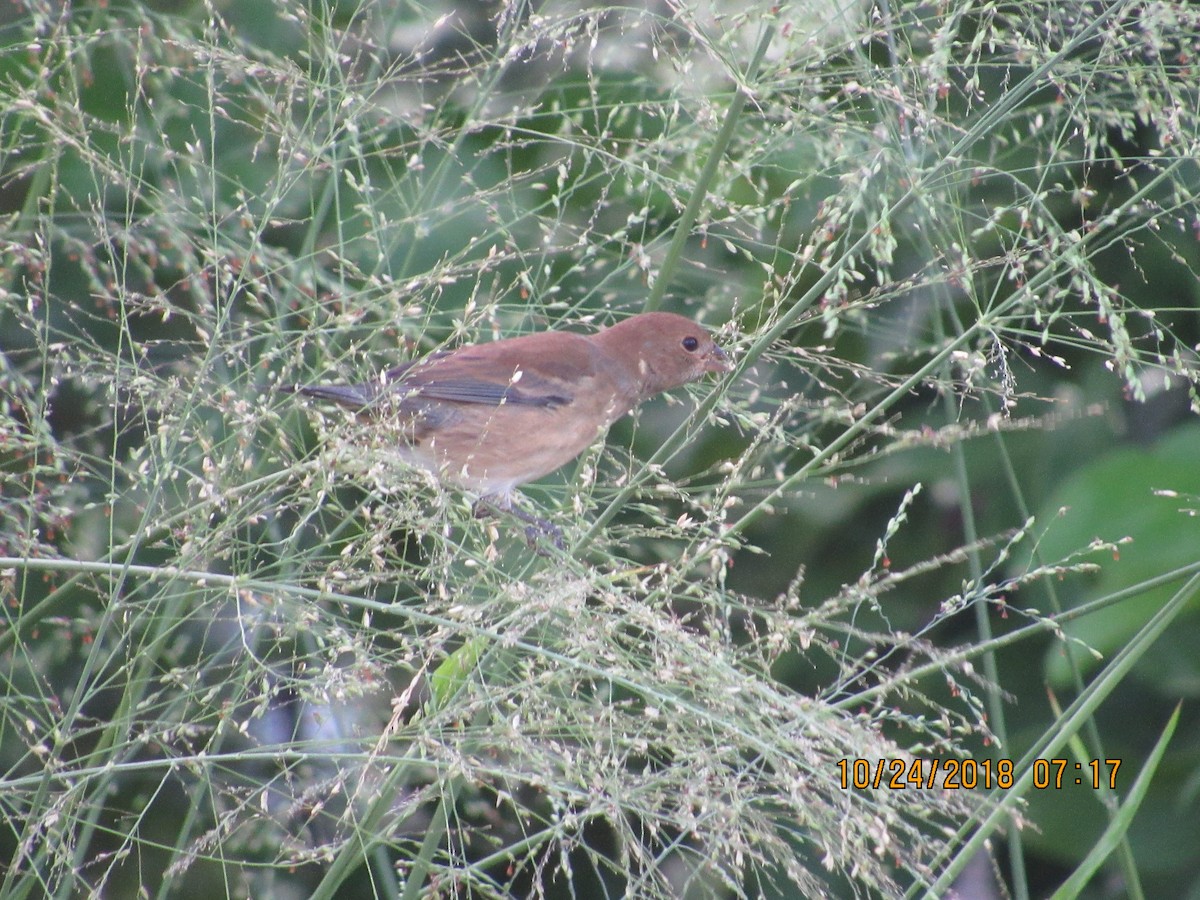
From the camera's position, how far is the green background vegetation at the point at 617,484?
1849 mm

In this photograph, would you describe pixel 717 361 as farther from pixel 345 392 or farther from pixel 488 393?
pixel 345 392

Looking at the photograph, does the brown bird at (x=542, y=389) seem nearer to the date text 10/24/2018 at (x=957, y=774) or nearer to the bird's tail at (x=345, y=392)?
the bird's tail at (x=345, y=392)

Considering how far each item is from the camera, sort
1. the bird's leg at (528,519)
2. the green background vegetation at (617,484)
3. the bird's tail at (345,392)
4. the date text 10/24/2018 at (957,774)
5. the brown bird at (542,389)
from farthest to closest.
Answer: the brown bird at (542,389), the bird's leg at (528,519), the bird's tail at (345,392), the green background vegetation at (617,484), the date text 10/24/2018 at (957,774)

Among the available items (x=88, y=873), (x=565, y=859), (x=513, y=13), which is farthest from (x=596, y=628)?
(x=88, y=873)

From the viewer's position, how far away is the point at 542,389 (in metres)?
3.30

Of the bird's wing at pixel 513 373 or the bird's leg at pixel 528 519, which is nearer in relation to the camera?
the bird's leg at pixel 528 519

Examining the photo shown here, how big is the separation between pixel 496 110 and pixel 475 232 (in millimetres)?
378

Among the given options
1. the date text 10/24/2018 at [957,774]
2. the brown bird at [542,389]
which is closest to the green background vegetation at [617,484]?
the date text 10/24/2018 at [957,774]

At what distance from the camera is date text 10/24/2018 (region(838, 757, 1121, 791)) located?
1733 millimetres

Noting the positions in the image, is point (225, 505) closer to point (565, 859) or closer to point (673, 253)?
point (565, 859)

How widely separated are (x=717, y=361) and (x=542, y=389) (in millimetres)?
459

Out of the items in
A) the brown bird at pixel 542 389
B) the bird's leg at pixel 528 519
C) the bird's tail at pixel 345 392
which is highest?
the bird's tail at pixel 345 392

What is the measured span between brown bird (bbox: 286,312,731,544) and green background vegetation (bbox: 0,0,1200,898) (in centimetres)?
15

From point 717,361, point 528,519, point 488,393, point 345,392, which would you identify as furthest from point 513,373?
point 345,392
